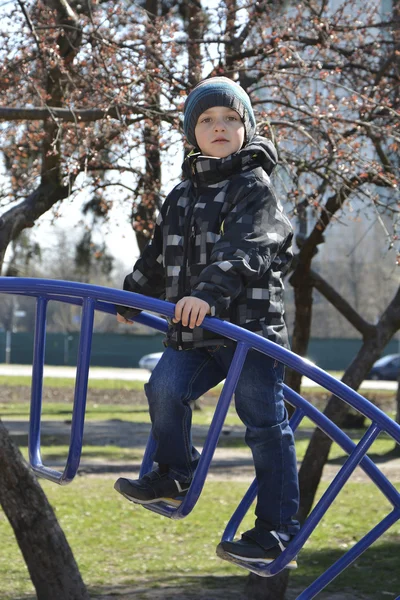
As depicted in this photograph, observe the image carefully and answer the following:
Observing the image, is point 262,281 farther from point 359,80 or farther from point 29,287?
point 359,80

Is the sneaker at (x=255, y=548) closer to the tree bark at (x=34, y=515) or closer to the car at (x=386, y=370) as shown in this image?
the tree bark at (x=34, y=515)

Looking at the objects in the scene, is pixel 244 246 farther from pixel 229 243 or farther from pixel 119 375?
pixel 119 375

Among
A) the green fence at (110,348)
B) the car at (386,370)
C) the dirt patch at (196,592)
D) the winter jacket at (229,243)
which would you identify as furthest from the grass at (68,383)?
the winter jacket at (229,243)

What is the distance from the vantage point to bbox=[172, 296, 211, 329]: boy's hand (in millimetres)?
2740

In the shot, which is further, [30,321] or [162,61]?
[30,321]

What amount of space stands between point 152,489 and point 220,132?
1.20m

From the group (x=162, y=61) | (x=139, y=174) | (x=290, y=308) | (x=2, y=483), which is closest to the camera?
(x=2, y=483)

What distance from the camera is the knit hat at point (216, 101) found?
3023mm

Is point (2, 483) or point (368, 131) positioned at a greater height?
point (368, 131)

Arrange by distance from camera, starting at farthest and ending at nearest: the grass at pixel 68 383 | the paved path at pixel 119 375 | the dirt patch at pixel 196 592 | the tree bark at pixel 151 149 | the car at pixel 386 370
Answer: the car at pixel 386 370
the paved path at pixel 119 375
the grass at pixel 68 383
the dirt patch at pixel 196 592
the tree bark at pixel 151 149

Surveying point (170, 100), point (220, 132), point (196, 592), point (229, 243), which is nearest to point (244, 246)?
point (229, 243)

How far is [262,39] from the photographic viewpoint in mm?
7637

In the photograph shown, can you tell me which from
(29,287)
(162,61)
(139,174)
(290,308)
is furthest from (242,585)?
(290,308)

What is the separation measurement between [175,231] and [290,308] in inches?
1639
